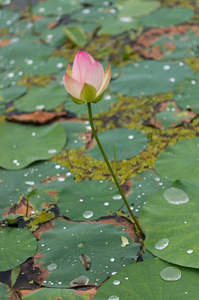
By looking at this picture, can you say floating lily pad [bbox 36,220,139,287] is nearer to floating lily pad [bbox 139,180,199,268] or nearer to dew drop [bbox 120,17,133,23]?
floating lily pad [bbox 139,180,199,268]

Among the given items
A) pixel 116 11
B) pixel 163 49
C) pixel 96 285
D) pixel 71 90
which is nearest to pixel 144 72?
pixel 163 49

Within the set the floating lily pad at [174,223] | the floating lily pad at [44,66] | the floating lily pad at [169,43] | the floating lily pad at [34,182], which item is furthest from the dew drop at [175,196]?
the floating lily pad at [44,66]

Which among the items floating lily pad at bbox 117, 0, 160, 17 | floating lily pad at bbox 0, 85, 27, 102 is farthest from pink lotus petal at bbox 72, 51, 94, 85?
→ floating lily pad at bbox 117, 0, 160, 17

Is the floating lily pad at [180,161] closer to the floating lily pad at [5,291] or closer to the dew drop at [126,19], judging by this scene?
the floating lily pad at [5,291]

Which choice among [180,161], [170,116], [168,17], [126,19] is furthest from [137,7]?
[180,161]

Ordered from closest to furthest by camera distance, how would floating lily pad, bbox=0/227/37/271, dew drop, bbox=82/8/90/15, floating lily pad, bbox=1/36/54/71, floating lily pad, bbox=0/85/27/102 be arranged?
1. floating lily pad, bbox=0/227/37/271
2. floating lily pad, bbox=0/85/27/102
3. floating lily pad, bbox=1/36/54/71
4. dew drop, bbox=82/8/90/15

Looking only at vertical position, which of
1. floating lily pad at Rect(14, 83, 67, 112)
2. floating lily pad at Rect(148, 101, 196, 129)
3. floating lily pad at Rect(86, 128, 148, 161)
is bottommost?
floating lily pad at Rect(14, 83, 67, 112)
